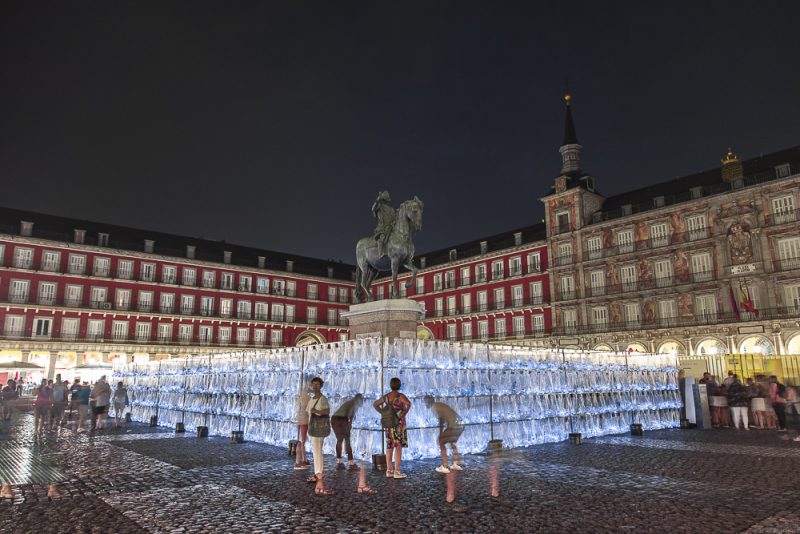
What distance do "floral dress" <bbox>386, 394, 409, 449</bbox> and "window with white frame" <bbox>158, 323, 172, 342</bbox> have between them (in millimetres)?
40685

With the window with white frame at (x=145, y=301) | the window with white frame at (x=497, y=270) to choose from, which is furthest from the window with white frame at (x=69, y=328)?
the window with white frame at (x=497, y=270)

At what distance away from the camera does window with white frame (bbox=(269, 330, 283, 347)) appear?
49.8 meters

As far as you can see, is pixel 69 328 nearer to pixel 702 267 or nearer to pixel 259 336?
pixel 259 336

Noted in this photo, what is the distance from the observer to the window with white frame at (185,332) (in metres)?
44.5

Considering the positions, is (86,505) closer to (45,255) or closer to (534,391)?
(534,391)

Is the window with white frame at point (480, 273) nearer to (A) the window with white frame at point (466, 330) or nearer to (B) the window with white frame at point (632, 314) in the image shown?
(A) the window with white frame at point (466, 330)

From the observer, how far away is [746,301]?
100ft

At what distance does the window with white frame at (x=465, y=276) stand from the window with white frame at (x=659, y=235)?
52.5ft

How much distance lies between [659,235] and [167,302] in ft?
126

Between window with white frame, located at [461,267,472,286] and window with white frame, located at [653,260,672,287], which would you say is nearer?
window with white frame, located at [653,260,672,287]

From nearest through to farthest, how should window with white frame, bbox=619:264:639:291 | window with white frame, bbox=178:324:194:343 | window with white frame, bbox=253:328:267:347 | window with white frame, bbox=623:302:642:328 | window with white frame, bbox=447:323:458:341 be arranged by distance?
window with white frame, bbox=623:302:642:328 < window with white frame, bbox=619:264:639:291 < window with white frame, bbox=178:324:194:343 < window with white frame, bbox=447:323:458:341 < window with white frame, bbox=253:328:267:347

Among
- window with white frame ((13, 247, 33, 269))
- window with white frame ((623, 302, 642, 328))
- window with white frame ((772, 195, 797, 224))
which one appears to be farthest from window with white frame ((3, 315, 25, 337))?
window with white frame ((772, 195, 797, 224))

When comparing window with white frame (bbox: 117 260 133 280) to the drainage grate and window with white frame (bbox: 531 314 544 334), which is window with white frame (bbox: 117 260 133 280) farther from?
the drainage grate

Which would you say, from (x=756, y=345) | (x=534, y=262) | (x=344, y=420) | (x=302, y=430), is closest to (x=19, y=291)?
(x=534, y=262)
